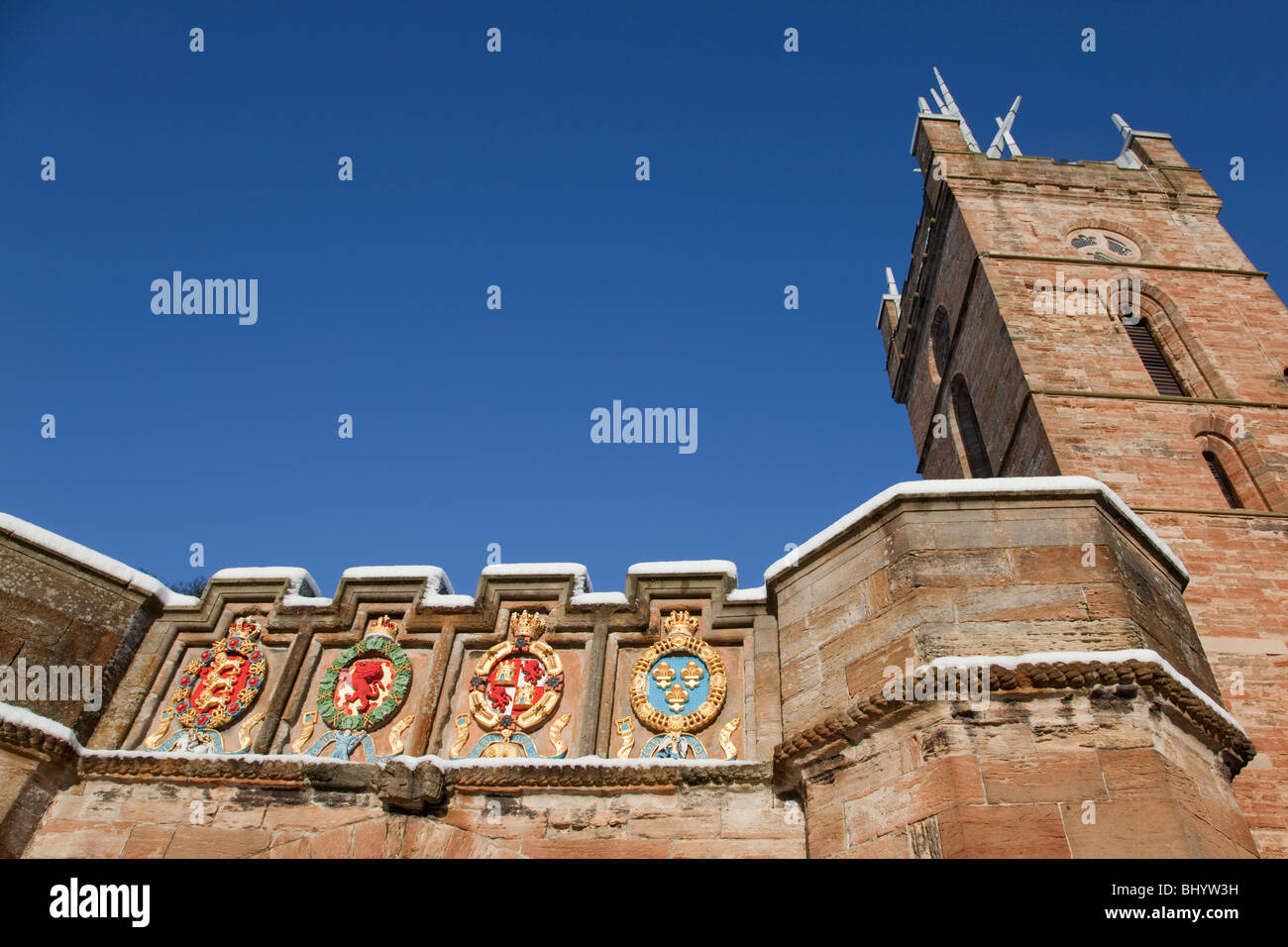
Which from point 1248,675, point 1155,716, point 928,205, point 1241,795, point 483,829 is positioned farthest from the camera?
point 928,205

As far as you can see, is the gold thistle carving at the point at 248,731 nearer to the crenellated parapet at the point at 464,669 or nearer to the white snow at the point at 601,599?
the crenellated parapet at the point at 464,669

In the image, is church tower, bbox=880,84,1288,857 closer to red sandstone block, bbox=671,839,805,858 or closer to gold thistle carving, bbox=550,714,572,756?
red sandstone block, bbox=671,839,805,858

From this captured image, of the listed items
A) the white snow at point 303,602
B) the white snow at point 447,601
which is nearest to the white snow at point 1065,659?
the white snow at point 447,601

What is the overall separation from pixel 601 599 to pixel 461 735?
1.29 meters

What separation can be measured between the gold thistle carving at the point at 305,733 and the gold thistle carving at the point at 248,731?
270 millimetres

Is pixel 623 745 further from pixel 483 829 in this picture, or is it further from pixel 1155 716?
pixel 1155 716

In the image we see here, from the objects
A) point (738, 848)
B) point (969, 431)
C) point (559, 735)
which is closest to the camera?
point (738, 848)

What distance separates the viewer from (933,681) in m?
4.72

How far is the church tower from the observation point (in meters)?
9.55

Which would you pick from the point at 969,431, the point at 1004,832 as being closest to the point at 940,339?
the point at 969,431

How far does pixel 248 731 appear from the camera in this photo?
611cm

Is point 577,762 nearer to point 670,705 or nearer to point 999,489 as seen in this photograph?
point 670,705

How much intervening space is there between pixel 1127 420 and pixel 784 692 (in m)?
8.65
